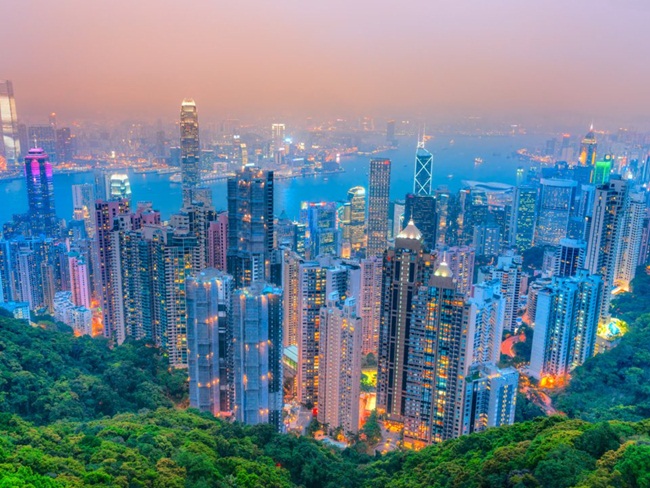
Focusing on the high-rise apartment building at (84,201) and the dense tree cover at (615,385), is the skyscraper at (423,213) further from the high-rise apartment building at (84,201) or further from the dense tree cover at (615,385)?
the high-rise apartment building at (84,201)

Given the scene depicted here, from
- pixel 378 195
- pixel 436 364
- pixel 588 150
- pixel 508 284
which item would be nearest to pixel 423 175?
pixel 378 195

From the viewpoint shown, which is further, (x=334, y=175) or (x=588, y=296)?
(x=334, y=175)

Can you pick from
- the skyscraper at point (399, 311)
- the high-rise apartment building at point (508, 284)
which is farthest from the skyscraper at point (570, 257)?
the skyscraper at point (399, 311)

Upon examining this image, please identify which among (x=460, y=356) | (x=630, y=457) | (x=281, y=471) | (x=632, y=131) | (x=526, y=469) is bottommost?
(x=281, y=471)

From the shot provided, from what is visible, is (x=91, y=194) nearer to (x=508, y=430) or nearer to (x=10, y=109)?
(x=10, y=109)

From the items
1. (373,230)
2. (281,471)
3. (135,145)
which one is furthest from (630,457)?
(135,145)

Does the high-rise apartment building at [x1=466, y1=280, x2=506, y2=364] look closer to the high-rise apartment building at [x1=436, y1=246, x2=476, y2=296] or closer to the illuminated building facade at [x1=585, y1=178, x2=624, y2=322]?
the high-rise apartment building at [x1=436, y1=246, x2=476, y2=296]
